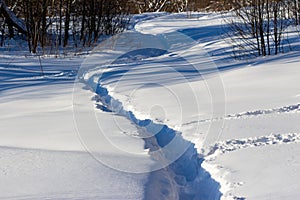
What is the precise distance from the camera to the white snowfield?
2.84 meters

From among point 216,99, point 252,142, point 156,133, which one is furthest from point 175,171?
point 216,99

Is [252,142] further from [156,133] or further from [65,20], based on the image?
[65,20]

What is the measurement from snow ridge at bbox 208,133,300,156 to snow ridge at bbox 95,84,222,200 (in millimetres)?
154

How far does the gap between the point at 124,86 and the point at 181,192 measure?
384 cm

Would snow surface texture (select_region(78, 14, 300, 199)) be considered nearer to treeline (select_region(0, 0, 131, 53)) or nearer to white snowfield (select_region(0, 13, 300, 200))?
white snowfield (select_region(0, 13, 300, 200))

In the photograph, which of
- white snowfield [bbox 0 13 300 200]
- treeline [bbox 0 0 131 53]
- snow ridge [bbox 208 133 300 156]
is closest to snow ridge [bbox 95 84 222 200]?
white snowfield [bbox 0 13 300 200]

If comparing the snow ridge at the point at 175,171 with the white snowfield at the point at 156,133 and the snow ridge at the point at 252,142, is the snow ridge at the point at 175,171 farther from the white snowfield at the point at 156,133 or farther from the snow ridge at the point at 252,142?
the snow ridge at the point at 252,142

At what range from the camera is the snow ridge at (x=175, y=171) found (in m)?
2.99

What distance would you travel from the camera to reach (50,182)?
9.23 feet

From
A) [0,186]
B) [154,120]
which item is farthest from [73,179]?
[154,120]

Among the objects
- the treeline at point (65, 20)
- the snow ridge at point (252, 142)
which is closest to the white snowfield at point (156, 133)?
the snow ridge at point (252, 142)

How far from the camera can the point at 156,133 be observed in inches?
176

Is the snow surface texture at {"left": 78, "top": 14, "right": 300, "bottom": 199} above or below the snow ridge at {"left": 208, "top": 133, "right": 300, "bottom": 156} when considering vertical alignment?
above

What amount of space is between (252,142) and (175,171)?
1.95 ft
